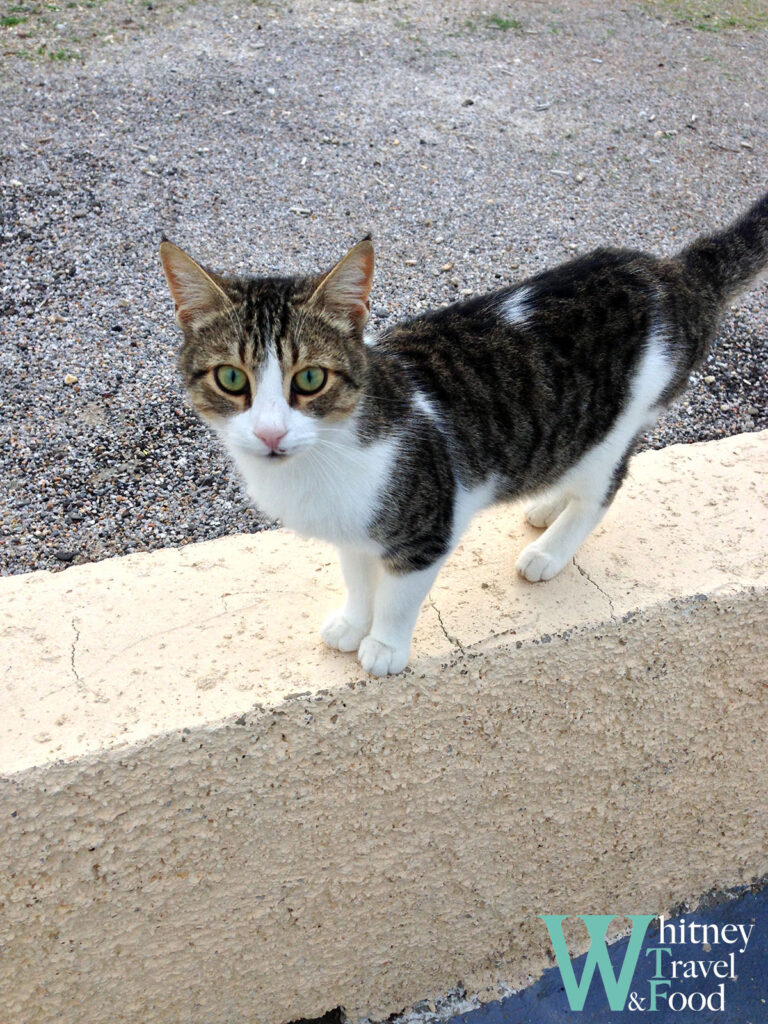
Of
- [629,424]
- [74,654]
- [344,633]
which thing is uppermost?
[629,424]

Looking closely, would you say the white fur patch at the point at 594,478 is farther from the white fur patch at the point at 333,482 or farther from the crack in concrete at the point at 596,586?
the white fur patch at the point at 333,482

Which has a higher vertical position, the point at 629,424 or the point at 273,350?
the point at 273,350

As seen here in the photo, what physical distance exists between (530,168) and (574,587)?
2284 millimetres

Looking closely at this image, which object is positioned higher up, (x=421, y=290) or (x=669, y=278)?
(x=669, y=278)

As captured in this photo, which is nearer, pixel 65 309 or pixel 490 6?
pixel 65 309

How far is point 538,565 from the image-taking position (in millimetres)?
1931

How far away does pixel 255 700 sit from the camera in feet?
5.52

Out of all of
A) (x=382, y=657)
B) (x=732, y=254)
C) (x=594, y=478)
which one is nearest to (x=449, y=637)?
(x=382, y=657)

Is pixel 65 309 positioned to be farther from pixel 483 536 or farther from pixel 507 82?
pixel 507 82

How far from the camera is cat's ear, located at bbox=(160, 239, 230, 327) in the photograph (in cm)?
141

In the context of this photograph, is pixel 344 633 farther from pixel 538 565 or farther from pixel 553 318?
pixel 553 318

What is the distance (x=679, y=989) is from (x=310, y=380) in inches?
72.9

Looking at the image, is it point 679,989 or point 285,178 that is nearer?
point 679,989

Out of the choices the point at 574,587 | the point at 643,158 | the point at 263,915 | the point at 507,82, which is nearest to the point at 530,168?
the point at 643,158
